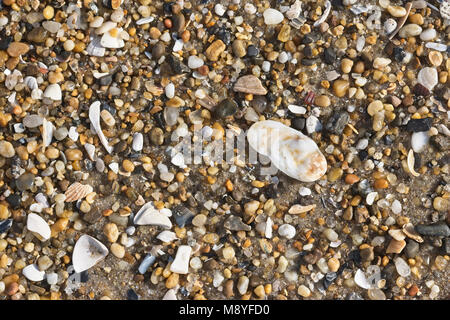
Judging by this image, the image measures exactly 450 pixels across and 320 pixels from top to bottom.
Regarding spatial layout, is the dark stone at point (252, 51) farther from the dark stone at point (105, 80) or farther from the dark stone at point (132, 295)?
the dark stone at point (132, 295)

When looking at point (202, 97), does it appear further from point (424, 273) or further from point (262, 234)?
point (424, 273)

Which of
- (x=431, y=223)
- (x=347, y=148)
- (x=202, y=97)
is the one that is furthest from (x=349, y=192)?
(x=202, y=97)

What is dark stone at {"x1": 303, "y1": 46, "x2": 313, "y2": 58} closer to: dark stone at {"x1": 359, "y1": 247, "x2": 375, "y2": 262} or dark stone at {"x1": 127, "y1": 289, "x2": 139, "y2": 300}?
dark stone at {"x1": 359, "y1": 247, "x2": 375, "y2": 262}

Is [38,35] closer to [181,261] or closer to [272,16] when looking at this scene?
[272,16]

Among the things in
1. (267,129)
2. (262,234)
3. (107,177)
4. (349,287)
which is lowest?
(349,287)

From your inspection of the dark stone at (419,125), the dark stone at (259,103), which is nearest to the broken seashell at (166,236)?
the dark stone at (259,103)

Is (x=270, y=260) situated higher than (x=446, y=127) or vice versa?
(x=446, y=127)
